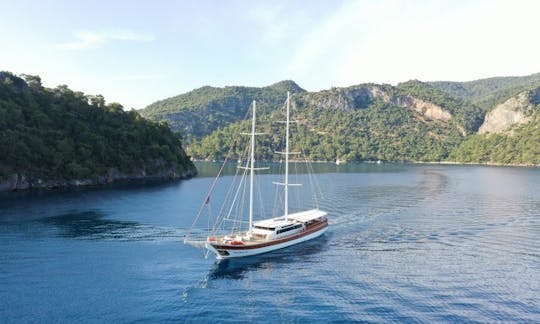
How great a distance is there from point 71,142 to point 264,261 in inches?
4221

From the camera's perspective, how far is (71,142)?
431 ft

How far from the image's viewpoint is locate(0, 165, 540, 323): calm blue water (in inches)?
1361

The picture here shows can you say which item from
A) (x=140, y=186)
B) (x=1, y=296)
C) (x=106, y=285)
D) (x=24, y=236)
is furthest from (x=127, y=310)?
(x=140, y=186)

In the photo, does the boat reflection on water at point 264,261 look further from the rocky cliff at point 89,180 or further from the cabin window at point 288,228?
the rocky cliff at point 89,180

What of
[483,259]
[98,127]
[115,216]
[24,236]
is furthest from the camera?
[98,127]

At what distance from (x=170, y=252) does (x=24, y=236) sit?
24.2 metres

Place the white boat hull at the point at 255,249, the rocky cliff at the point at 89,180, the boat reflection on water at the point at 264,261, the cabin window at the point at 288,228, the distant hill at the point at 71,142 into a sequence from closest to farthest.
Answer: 1. the boat reflection on water at the point at 264,261
2. the white boat hull at the point at 255,249
3. the cabin window at the point at 288,228
4. the rocky cliff at the point at 89,180
5. the distant hill at the point at 71,142

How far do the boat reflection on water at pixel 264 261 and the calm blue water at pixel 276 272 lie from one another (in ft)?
0.47

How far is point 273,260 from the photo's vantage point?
50531 millimetres

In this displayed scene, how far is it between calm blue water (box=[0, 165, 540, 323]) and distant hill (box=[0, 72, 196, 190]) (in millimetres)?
37440

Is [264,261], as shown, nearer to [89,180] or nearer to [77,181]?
[77,181]

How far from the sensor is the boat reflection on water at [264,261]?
148 ft

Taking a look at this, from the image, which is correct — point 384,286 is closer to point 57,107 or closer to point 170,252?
point 170,252

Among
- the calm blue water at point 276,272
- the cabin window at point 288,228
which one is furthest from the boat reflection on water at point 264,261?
the cabin window at point 288,228
